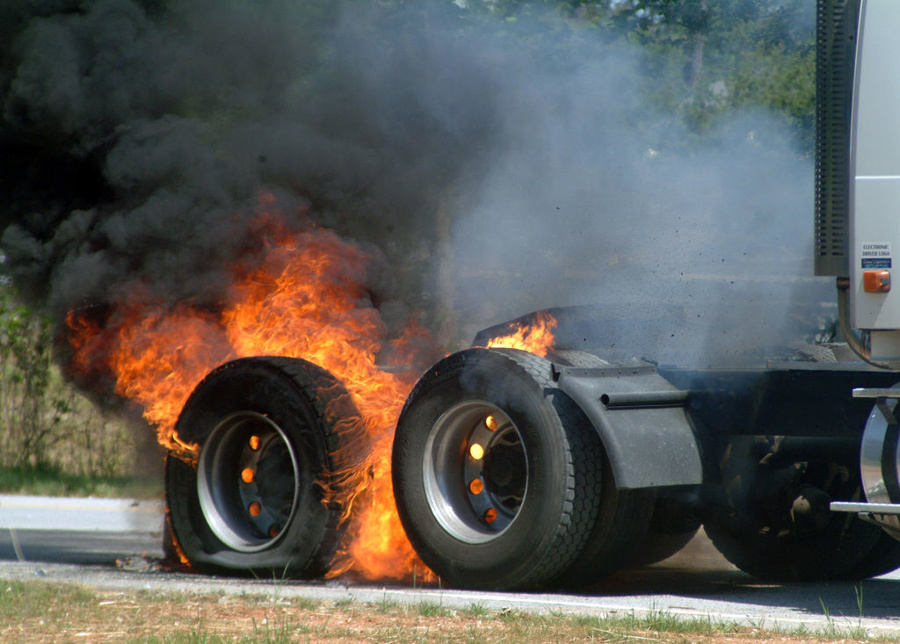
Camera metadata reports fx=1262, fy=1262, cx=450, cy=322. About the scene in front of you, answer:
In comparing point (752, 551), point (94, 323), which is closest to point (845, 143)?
point (752, 551)

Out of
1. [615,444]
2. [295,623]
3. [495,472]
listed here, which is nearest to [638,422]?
[615,444]

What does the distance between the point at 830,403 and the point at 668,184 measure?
2.23 metres

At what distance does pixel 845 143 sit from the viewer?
19.9ft

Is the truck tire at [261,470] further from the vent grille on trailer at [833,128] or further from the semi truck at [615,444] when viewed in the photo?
the vent grille on trailer at [833,128]

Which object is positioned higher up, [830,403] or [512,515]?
[830,403]

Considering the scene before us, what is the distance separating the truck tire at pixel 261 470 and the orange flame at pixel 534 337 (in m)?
0.99

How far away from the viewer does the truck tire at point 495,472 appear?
21.4 ft

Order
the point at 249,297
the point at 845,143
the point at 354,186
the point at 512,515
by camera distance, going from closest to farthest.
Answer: the point at 845,143
the point at 512,515
the point at 249,297
the point at 354,186

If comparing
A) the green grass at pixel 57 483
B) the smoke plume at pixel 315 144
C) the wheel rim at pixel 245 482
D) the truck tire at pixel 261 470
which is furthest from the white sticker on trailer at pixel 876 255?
the green grass at pixel 57 483

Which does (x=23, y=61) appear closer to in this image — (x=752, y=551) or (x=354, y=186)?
(x=354, y=186)

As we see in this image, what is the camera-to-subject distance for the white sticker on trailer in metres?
5.86

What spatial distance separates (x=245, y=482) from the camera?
309 inches

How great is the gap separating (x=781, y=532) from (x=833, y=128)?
8.68 feet

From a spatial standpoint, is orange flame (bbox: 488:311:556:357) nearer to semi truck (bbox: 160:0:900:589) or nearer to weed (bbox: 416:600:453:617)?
semi truck (bbox: 160:0:900:589)
